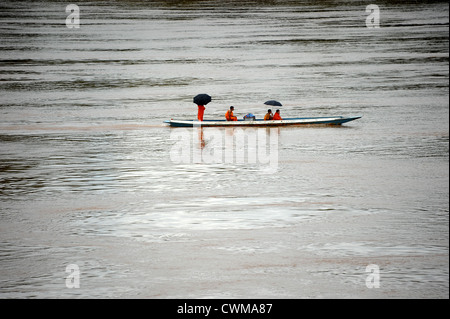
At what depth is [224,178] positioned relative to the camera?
88.6 ft

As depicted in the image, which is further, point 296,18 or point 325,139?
point 296,18

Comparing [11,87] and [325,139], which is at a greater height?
[11,87]

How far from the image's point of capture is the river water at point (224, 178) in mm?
18500

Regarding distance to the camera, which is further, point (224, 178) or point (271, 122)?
point (271, 122)

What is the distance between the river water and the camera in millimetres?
18500

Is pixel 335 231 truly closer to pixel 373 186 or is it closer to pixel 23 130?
pixel 373 186

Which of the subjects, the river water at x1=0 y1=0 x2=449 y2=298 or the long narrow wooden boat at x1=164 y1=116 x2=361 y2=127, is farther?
the long narrow wooden boat at x1=164 y1=116 x2=361 y2=127

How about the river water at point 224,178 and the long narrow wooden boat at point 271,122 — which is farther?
the long narrow wooden boat at point 271,122

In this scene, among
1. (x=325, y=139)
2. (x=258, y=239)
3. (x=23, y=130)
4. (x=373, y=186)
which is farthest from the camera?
(x=23, y=130)

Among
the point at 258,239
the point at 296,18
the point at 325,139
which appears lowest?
the point at 258,239

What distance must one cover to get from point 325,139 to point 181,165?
705cm

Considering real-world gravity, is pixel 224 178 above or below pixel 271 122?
below

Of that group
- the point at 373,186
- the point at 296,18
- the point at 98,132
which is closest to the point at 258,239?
the point at 373,186

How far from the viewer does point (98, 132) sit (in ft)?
117
